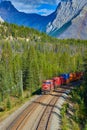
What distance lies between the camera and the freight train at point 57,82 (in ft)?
260

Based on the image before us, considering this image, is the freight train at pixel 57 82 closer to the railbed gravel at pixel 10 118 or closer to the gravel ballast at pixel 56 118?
the gravel ballast at pixel 56 118

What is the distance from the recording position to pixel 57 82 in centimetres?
9206

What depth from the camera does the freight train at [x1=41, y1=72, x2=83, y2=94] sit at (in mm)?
79400

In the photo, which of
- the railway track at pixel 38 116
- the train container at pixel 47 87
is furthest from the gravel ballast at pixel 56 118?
the train container at pixel 47 87

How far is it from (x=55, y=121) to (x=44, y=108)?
11495 millimetres

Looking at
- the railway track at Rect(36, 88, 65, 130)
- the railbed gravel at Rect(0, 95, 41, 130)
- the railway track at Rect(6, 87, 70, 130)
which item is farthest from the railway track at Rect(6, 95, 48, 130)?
the railway track at Rect(36, 88, 65, 130)

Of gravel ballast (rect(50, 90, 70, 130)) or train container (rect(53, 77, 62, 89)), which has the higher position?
train container (rect(53, 77, 62, 89))

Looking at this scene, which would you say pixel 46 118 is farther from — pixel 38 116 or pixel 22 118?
pixel 22 118

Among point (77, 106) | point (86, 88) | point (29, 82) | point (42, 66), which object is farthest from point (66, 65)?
point (77, 106)

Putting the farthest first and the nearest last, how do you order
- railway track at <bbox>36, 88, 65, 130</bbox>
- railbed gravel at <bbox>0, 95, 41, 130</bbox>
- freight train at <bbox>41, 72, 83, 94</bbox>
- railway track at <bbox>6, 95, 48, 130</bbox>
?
freight train at <bbox>41, 72, 83, 94</bbox> → railbed gravel at <bbox>0, 95, 41, 130</bbox> → railway track at <bbox>6, 95, 48, 130</bbox> → railway track at <bbox>36, 88, 65, 130</bbox>

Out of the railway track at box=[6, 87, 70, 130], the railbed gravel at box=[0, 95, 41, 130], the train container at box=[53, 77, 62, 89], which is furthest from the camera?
the train container at box=[53, 77, 62, 89]

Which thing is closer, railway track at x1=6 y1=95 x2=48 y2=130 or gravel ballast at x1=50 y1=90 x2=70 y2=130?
gravel ballast at x1=50 y1=90 x2=70 y2=130

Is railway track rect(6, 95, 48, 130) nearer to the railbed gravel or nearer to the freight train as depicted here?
the railbed gravel

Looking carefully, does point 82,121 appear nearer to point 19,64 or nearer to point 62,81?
point 62,81
